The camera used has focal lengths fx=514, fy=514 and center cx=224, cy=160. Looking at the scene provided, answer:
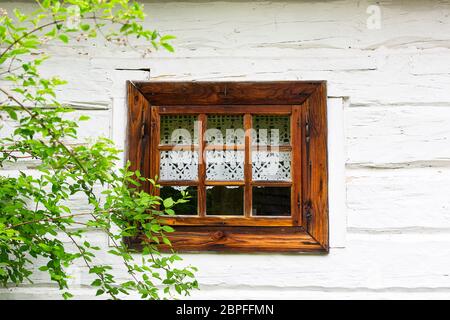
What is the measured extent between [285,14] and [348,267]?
1.29 m

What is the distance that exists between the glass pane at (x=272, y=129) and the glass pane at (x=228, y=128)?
0.07 m

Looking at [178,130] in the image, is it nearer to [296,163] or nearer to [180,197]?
[180,197]

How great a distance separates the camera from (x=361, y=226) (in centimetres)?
252

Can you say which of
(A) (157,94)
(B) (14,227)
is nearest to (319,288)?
(A) (157,94)

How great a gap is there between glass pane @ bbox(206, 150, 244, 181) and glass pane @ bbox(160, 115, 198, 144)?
136mm

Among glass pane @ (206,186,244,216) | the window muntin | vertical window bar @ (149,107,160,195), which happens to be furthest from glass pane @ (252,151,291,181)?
vertical window bar @ (149,107,160,195)

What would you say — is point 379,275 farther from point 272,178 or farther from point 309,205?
point 272,178

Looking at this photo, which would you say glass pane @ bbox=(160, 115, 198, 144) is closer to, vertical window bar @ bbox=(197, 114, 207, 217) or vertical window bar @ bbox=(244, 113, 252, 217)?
vertical window bar @ bbox=(197, 114, 207, 217)

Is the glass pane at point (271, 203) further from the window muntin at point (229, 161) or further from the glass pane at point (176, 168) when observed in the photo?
the glass pane at point (176, 168)

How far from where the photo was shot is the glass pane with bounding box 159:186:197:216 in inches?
102

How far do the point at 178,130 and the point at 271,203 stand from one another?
23.8 inches

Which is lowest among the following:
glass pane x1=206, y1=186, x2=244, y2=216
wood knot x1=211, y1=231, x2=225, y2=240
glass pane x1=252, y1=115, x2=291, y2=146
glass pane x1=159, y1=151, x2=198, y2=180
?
wood knot x1=211, y1=231, x2=225, y2=240

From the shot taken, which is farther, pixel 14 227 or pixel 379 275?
pixel 379 275

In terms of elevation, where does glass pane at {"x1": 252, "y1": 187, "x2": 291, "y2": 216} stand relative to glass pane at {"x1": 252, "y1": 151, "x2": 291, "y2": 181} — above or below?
below
